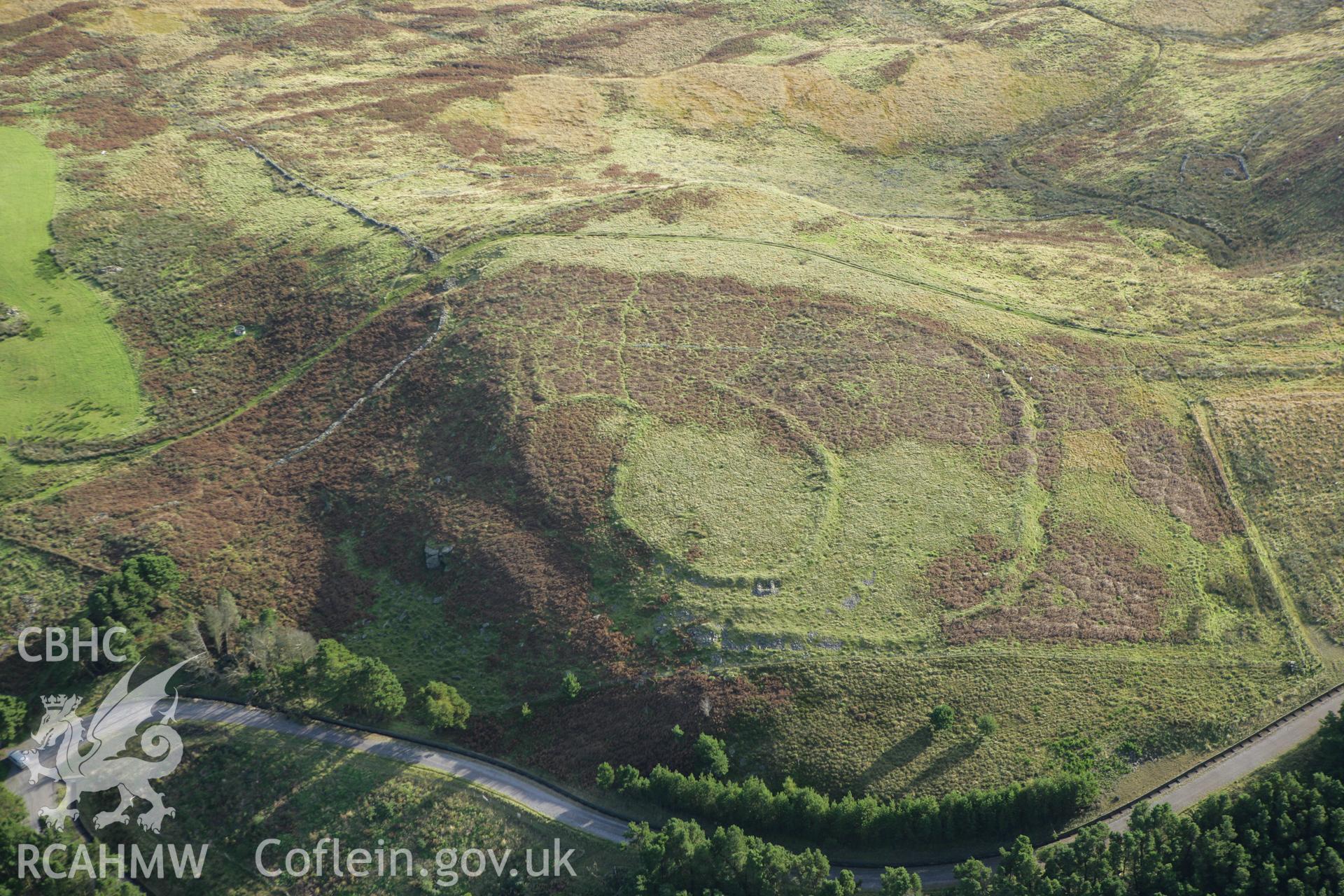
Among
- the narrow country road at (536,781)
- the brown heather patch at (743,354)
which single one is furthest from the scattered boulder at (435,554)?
the brown heather patch at (743,354)

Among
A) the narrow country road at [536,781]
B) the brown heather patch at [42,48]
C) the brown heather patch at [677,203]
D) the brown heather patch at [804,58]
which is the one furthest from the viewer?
the brown heather patch at [804,58]

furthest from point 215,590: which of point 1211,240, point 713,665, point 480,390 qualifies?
point 1211,240

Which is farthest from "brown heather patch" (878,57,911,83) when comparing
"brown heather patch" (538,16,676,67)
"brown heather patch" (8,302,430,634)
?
"brown heather patch" (8,302,430,634)

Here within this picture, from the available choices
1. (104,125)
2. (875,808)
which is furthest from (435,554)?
(104,125)

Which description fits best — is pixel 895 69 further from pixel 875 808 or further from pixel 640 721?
pixel 875 808

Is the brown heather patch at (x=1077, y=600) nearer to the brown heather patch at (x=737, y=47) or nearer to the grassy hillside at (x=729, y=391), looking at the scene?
the grassy hillside at (x=729, y=391)

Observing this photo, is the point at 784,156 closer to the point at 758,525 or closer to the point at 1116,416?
the point at 1116,416

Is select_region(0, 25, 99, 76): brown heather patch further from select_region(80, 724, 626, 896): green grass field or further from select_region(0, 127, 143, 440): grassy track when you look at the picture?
select_region(80, 724, 626, 896): green grass field

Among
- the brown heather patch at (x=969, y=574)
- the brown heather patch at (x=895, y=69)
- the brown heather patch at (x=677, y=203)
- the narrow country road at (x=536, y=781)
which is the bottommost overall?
the narrow country road at (x=536, y=781)
